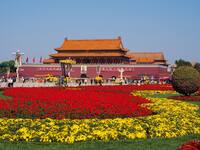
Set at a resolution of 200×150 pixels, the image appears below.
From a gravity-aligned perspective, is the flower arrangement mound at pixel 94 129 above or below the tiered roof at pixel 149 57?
below

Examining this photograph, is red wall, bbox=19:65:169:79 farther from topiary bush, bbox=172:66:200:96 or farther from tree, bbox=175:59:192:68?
topiary bush, bbox=172:66:200:96

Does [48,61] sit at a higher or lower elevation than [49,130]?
higher

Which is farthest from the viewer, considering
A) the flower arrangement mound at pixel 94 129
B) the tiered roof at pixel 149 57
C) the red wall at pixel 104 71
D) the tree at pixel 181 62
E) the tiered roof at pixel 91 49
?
the tree at pixel 181 62

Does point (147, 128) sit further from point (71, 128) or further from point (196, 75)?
point (196, 75)

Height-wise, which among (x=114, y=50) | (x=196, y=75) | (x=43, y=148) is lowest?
(x=43, y=148)

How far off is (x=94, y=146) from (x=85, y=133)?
2.57 feet

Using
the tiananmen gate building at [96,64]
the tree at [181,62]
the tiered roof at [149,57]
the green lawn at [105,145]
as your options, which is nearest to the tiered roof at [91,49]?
the tiananmen gate building at [96,64]

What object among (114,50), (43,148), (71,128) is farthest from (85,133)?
(114,50)

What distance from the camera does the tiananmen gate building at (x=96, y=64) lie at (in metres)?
56.8

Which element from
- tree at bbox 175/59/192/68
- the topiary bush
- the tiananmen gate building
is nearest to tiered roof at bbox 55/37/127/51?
the tiananmen gate building

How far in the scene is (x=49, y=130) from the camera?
7.83 m

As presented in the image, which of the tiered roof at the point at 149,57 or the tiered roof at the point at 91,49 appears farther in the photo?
the tiered roof at the point at 149,57

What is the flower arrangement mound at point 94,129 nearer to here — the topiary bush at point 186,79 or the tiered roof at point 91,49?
the topiary bush at point 186,79

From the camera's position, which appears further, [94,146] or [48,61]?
[48,61]
